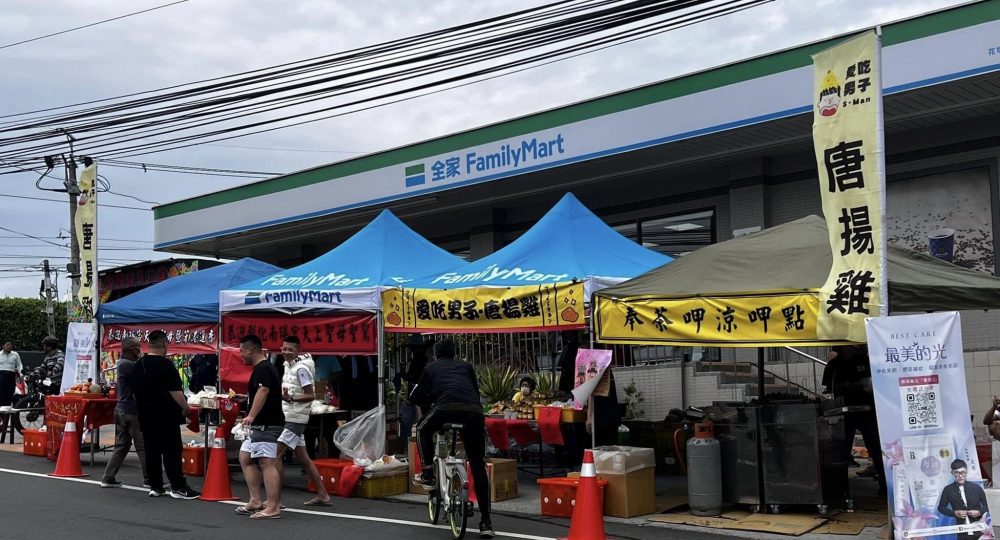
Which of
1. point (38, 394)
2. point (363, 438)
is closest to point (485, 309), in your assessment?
point (363, 438)

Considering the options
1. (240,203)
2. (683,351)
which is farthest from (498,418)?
(240,203)

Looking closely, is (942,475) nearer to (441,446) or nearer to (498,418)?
(441,446)

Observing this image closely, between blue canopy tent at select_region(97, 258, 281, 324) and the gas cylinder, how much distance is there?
7571 millimetres

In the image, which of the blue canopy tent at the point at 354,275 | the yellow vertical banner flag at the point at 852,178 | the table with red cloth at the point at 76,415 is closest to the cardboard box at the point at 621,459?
the yellow vertical banner flag at the point at 852,178

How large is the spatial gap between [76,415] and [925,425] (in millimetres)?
11151

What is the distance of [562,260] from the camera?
12.0 meters

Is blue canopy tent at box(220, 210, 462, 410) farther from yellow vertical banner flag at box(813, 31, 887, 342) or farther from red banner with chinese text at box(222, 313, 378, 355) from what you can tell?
yellow vertical banner flag at box(813, 31, 887, 342)

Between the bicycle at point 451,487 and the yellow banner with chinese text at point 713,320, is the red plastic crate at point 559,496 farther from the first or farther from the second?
the yellow banner with chinese text at point 713,320

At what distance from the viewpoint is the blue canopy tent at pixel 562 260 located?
458 inches

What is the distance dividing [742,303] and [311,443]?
7.36 meters

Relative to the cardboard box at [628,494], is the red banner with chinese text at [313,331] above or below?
above

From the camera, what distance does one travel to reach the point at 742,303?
31.0ft

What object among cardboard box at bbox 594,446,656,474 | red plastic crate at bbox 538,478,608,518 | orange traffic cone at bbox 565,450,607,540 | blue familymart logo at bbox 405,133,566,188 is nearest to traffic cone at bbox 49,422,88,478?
red plastic crate at bbox 538,478,608,518

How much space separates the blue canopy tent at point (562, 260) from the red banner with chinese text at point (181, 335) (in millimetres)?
3520
